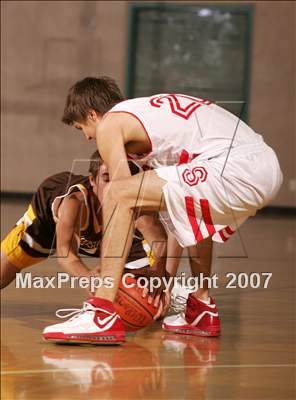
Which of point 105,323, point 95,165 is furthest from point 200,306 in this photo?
point 95,165

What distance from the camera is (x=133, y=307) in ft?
11.1

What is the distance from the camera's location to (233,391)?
2656 millimetres

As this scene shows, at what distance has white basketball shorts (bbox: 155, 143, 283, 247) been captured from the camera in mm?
3322

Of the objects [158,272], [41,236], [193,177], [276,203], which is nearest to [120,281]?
[158,272]

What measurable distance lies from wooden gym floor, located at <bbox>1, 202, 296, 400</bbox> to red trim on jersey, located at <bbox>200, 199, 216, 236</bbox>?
42cm

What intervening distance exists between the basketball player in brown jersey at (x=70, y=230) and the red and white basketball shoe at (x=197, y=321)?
0.24 metres

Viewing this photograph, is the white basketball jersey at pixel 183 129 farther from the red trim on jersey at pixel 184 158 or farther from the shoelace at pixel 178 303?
the shoelace at pixel 178 303

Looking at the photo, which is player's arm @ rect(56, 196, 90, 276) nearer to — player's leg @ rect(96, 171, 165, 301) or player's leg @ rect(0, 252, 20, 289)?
player's leg @ rect(96, 171, 165, 301)

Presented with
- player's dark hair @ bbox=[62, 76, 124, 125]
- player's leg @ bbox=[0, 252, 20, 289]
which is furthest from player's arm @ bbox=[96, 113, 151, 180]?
player's leg @ bbox=[0, 252, 20, 289]

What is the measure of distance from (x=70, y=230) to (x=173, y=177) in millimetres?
518

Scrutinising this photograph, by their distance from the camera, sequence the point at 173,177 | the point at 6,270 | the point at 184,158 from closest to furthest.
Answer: the point at 173,177, the point at 184,158, the point at 6,270

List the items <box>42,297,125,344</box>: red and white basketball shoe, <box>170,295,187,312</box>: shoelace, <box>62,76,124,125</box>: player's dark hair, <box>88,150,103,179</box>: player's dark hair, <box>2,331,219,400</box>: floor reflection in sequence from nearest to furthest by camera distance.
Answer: <box>2,331,219,400</box>: floor reflection < <box>42,297,125,344</box>: red and white basketball shoe < <box>62,76,124,125</box>: player's dark hair < <box>88,150,103,179</box>: player's dark hair < <box>170,295,187,312</box>: shoelace

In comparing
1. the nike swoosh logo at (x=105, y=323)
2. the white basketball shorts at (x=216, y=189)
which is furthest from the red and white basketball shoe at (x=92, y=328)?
the white basketball shorts at (x=216, y=189)

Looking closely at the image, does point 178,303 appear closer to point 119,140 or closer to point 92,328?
point 92,328
